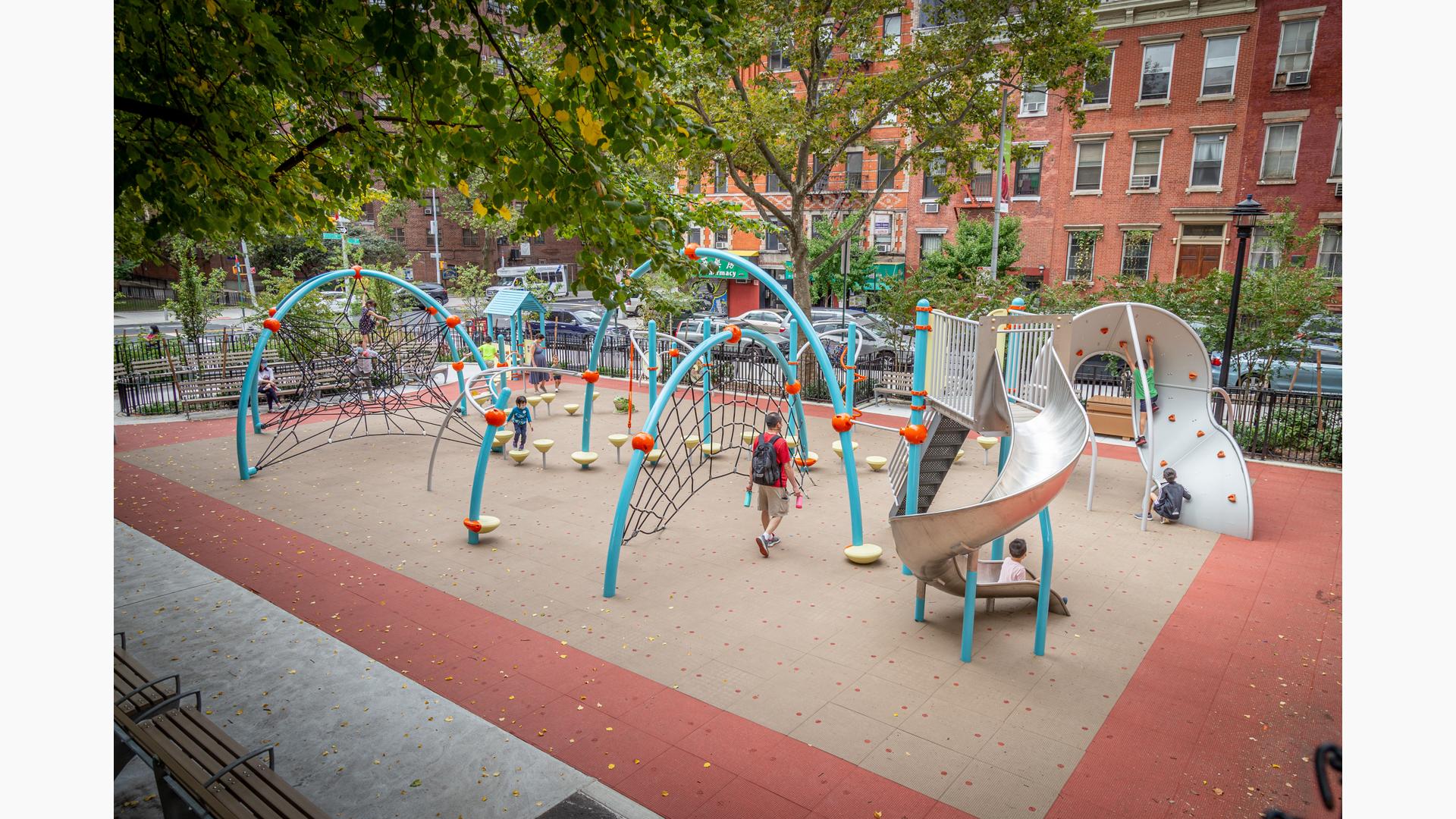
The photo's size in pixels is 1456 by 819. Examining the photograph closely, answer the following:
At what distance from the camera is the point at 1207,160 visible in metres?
27.9

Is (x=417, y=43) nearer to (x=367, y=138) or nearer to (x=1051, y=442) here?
(x=367, y=138)

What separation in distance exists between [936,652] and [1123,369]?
13459mm

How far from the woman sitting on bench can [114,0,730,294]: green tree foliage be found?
11.0 m

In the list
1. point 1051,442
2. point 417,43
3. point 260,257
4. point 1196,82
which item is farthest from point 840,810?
point 260,257

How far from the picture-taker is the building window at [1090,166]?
Result: 29.6 m

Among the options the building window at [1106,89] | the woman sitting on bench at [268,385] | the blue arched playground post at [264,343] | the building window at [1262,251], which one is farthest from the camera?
the building window at [1106,89]

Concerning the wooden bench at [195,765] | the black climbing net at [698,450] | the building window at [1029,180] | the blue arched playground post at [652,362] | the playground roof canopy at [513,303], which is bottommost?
the wooden bench at [195,765]

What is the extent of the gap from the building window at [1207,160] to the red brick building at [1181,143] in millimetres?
Result: 37

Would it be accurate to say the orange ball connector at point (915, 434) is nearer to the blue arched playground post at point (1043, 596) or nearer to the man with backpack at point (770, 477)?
the blue arched playground post at point (1043, 596)

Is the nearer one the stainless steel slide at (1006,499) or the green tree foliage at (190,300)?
the stainless steel slide at (1006,499)

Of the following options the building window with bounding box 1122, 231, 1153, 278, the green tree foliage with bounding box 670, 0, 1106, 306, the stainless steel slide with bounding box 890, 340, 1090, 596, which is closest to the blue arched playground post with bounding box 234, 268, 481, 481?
the green tree foliage with bounding box 670, 0, 1106, 306

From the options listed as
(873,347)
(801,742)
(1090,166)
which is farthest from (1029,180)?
(801,742)

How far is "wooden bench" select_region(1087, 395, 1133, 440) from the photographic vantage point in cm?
1360

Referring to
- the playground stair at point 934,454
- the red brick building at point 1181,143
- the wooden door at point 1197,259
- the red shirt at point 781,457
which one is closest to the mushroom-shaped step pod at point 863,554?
the playground stair at point 934,454
